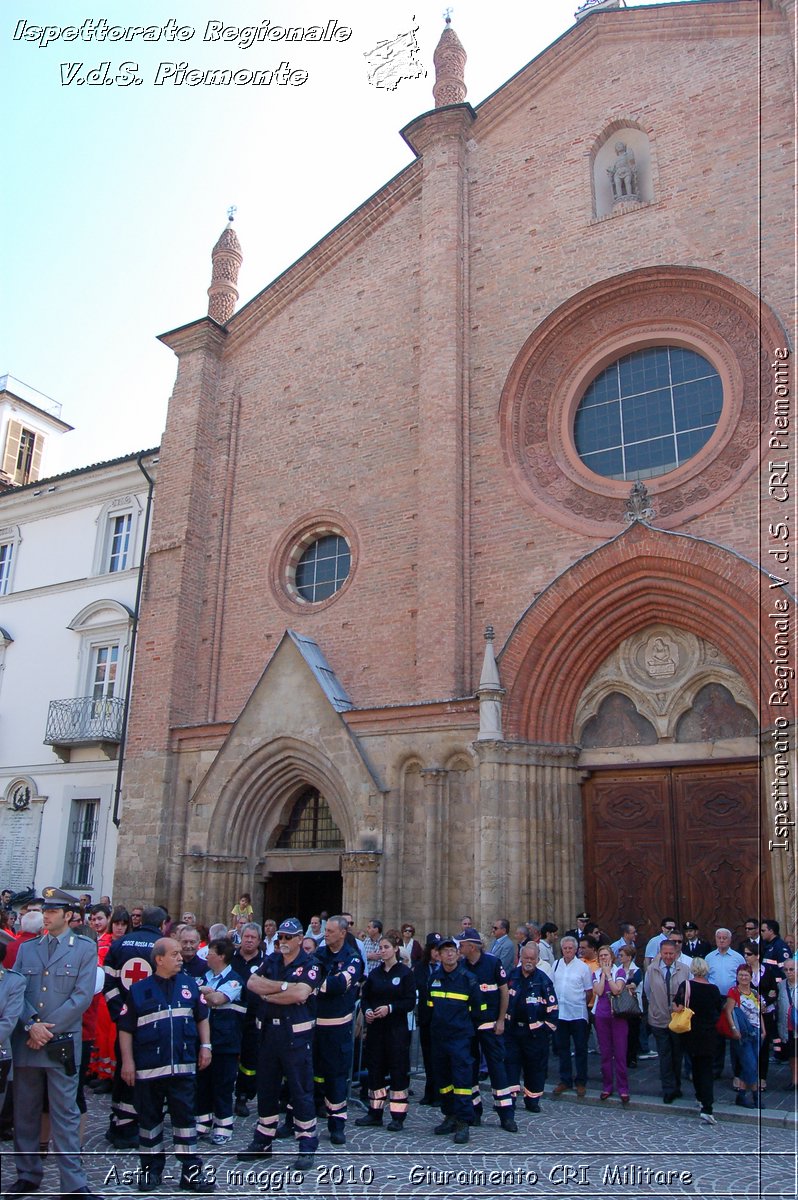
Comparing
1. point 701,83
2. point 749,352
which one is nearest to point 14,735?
point 749,352

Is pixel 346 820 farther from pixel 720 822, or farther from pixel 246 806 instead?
pixel 720 822

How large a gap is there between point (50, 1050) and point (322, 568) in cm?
1180

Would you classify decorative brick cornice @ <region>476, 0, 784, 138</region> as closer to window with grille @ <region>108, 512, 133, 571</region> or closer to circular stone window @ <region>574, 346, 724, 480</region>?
circular stone window @ <region>574, 346, 724, 480</region>

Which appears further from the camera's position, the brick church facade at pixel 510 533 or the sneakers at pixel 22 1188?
the brick church facade at pixel 510 533

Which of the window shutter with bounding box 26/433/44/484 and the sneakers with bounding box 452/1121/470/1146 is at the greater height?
the window shutter with bounding box 26/433/44/484

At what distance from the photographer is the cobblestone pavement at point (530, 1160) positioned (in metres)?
6.31

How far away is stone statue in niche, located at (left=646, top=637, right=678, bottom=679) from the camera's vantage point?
1338 cm

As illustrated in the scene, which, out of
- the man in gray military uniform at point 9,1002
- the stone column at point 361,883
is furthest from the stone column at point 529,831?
the man in gray military uniform at point 9,1002

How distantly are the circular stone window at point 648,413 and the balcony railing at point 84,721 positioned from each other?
11090mm

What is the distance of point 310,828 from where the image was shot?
1645 centimetres

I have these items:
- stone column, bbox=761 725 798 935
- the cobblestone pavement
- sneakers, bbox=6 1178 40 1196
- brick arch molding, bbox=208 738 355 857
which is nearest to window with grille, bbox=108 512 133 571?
brick arch molding, bbox=208 738 355 857

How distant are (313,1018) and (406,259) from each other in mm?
14270

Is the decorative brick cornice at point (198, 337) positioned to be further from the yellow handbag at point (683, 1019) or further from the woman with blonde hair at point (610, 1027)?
the yellow handbag at point (683, 1019)

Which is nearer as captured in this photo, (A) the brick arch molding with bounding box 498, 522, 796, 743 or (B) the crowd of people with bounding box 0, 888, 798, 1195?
(B) the crowd of people with bounding box 0, 888, 798, 1195
